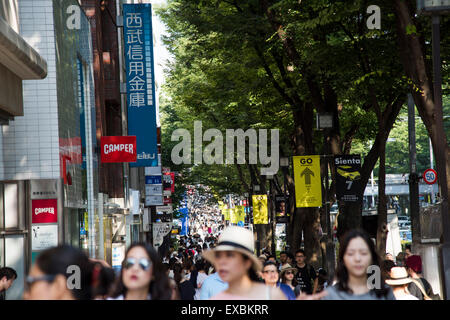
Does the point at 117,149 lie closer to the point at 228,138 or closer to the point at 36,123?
the point at 36,123

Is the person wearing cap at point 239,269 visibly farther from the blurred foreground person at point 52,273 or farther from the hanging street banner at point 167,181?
the hanging street banner at point 167,181

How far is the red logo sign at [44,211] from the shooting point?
50.9 feet

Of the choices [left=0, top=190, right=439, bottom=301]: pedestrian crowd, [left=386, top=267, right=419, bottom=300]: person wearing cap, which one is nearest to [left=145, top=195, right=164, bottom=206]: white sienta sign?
[left=386, top=267, right=419, bottom=300]: person wearing cap

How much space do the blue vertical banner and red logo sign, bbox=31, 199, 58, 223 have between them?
11.9 metres

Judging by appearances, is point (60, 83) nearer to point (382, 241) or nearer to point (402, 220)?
point (382, 241)

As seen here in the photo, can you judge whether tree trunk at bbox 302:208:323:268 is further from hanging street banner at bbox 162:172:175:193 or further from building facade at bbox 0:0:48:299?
hanging street banner at bbox 162:172:175:193

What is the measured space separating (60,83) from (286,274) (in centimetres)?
756

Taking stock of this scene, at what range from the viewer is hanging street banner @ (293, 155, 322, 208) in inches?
941

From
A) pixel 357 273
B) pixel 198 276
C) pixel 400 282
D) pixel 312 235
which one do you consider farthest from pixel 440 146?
pixel 312 235

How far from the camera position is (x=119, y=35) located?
30938 mm

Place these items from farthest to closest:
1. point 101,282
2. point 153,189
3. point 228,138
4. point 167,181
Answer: point 167,181
point 153,189
point 228,138
point 101,282

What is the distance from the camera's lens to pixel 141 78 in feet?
90.0

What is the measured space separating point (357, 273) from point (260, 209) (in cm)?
4014
